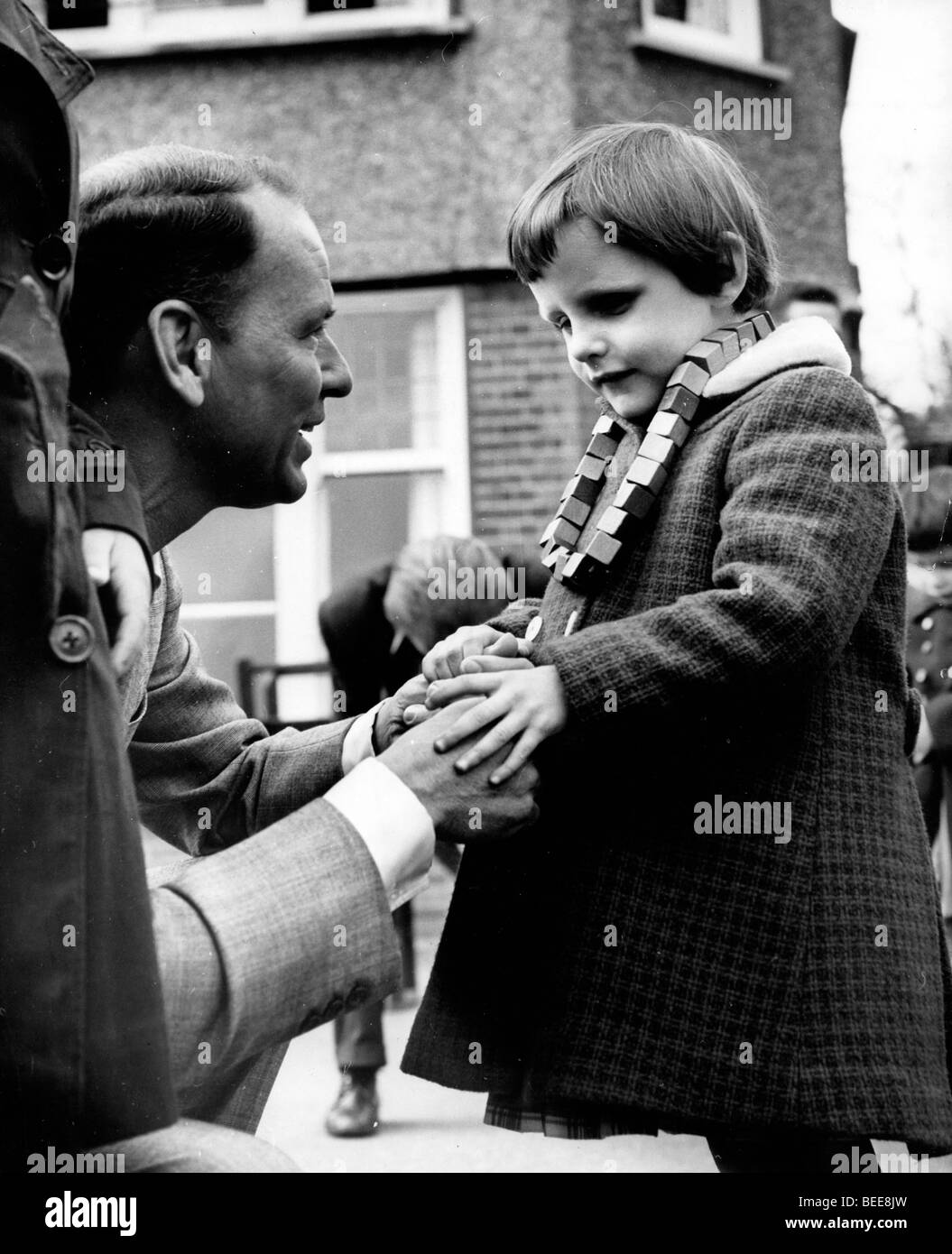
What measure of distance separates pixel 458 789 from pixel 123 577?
39 cm

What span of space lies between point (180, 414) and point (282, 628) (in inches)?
146

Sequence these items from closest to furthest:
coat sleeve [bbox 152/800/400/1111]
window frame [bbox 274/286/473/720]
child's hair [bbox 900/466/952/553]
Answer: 1. coat sleeve [bbox 152/800/400/1111]
2. child's hair [bbox 900/466/952/553]
3. window frame [bbox 274/286/473/720]

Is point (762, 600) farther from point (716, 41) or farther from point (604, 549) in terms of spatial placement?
point (716, 41)

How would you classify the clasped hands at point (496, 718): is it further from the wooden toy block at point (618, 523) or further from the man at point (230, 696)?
the wooden toy block at point (618, 523)

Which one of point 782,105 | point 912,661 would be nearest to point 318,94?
point 782,105

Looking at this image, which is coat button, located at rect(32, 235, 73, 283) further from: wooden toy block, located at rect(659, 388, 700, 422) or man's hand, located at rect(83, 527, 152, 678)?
wooden toy block, located at rect(659, 388, 700, 422)

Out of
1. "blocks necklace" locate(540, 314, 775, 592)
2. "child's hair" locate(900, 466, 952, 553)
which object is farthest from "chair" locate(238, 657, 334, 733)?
"blocks necklace" locate(540, 314, 775, 592)

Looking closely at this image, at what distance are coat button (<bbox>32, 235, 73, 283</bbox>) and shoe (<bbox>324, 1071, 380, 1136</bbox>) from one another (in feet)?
8.00

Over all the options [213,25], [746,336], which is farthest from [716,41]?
[746,336]

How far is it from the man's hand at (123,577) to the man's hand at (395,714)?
1.50 feet

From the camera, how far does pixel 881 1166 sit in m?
1.67

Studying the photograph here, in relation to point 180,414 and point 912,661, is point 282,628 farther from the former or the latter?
point 180,414

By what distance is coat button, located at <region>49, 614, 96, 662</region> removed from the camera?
1104 mm

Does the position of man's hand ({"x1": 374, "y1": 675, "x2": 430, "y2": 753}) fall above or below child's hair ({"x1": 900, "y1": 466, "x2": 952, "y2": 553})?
below
